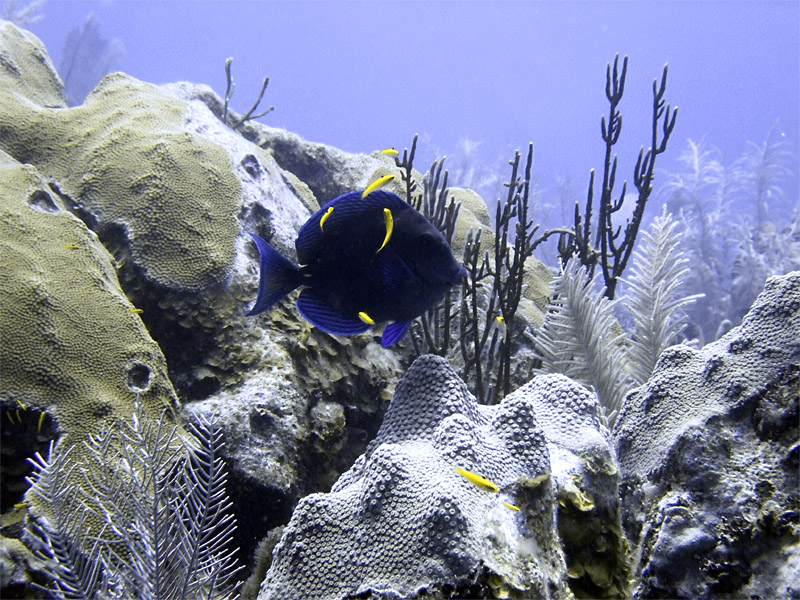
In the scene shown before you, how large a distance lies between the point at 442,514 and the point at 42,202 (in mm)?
2768

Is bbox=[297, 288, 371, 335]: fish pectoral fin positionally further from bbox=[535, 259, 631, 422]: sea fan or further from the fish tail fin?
bbox=[535, 259, 631, 422]: sea fan

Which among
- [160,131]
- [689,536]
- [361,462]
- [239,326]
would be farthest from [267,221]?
[689,536]

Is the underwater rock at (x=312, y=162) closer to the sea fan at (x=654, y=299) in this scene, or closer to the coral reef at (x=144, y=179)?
→ the coral reef at (x=144, y=179)

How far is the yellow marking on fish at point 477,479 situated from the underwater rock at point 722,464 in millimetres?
574

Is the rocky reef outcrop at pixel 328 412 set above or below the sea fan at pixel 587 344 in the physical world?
below

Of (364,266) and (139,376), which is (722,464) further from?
(139,376)

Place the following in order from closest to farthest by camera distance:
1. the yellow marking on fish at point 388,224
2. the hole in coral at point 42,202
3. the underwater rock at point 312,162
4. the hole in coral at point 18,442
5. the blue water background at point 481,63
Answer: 1. the yellow marking on fish at point 388,224
2. the hole in coral at point 18,442
3. the hole in coral at point 42,202
4. the underwater rock at point 312,162
5. the blue water background at point 481,63

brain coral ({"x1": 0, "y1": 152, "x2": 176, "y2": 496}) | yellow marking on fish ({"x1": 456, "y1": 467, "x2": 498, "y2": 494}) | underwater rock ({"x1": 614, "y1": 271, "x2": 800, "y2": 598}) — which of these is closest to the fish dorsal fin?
yellow marking on fish ({"x1": 456, "y1": 467, "x2": 498, "y2": 494})

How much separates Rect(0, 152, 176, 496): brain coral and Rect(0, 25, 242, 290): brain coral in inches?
11.0

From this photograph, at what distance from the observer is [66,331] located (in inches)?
82.5

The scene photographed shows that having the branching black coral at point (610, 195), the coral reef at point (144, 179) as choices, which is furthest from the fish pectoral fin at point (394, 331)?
the branching black coral at point (610, 195)

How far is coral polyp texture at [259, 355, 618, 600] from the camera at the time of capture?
1.15m

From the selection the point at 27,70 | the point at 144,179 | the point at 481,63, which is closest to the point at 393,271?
the point at 144,179

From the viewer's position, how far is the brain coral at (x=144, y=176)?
2648 mm
